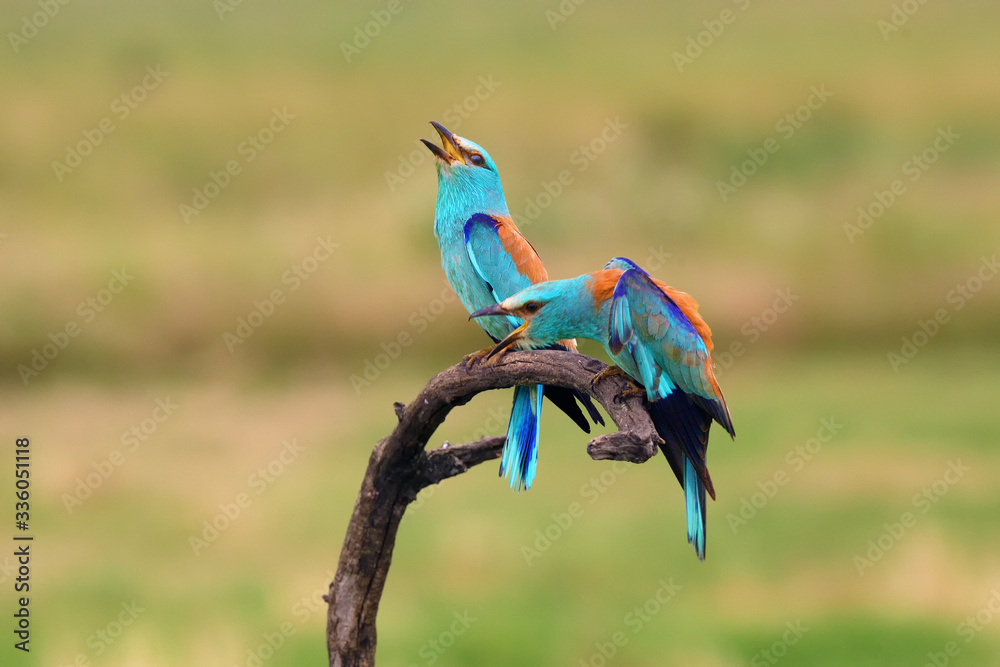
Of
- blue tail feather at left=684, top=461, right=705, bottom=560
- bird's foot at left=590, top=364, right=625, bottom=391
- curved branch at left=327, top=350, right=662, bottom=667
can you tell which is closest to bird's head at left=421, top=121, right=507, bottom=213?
curved branch at left=327, top=350, right=662, bottom=667

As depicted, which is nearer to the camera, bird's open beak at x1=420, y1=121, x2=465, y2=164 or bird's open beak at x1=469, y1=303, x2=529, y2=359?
bird's open beak at x1=469, y1=303, x2=529, y2=359

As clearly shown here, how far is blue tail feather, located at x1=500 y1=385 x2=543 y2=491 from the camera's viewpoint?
3.82 metres

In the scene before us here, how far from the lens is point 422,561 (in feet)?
21.1

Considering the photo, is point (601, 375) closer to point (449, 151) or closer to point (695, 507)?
point (695, 507)

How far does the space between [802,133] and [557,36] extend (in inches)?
119

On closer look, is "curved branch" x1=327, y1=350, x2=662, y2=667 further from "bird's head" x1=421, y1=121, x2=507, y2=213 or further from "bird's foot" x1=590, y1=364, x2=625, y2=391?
"bird's head" x1=421, y1=121, x2=507, y2=213

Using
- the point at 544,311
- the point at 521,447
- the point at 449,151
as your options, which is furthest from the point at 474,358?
the point at 449,151

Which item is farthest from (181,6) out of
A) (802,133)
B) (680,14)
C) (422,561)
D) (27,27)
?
(422,561)

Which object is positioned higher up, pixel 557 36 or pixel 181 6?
pixel 181 6

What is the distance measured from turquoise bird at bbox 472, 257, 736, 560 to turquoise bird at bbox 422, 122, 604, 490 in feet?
2.39

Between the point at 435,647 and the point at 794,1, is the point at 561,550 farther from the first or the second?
the point at 794,1

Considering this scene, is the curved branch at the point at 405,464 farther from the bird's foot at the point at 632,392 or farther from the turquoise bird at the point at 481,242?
the turquoise bird at the point at 481,242

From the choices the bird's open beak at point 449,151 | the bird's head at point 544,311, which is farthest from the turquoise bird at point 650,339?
the bird's open beak at point 449,151

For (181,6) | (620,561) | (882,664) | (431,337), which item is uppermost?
(181,6)
